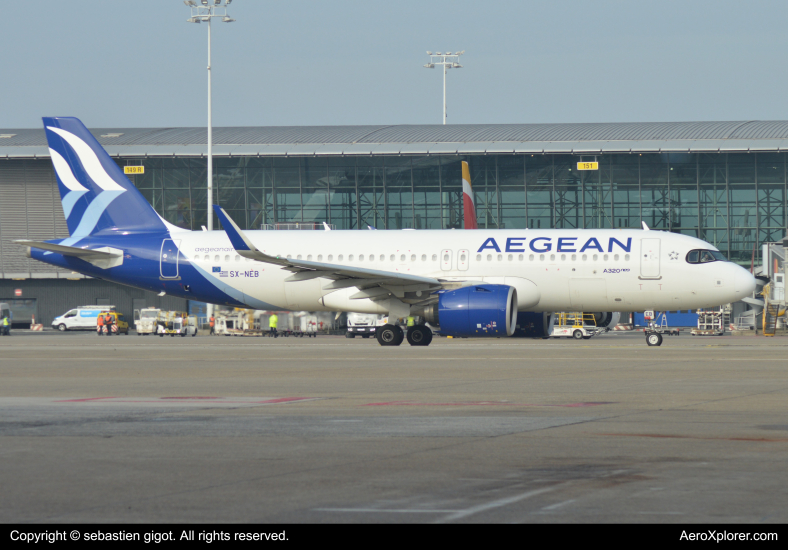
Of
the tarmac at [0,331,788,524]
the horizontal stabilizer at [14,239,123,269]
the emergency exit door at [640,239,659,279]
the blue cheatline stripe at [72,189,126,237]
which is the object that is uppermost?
the blue cheatline stripe at [72,189,126,237]

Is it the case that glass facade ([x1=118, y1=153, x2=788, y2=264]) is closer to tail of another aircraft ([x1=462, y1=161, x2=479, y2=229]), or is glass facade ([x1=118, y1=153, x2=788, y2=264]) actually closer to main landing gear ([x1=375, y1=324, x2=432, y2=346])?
tail of another aircraft ([x1=462, y1=161, x2=479, y2=229])

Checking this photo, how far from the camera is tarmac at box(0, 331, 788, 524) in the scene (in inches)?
273

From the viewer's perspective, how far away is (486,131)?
74.1 m

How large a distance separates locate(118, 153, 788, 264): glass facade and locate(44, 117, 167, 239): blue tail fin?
3679 cm

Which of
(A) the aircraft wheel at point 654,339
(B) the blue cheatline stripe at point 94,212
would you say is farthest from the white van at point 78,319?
(A) the aircraft wheel at point 654,339

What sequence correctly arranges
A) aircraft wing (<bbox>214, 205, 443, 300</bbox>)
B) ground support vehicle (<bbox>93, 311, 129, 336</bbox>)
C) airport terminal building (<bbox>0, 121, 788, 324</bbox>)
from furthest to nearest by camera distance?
1. airport terminal building (<bbox>0, 121, 788, 324</bbox>)
2. ground support vehicle (<bbox>93, 311, 129, 336</bbox>)
3. aircraft wing (<bbox>214, 205, 443, 300</bbox>)

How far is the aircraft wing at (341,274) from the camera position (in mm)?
31000

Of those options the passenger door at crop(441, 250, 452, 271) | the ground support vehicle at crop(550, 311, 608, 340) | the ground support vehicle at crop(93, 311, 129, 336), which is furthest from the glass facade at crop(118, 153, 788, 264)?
the passenger door at crop(441, 250, 452, 271)

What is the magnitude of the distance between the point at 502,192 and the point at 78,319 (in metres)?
33.2

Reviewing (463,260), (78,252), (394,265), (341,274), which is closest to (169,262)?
(78,252)

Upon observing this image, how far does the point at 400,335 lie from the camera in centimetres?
3356

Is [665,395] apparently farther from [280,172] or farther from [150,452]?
[280,172]
